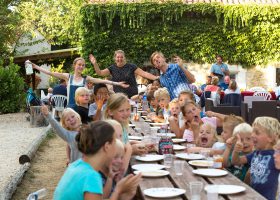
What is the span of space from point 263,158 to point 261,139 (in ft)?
→ 0.61

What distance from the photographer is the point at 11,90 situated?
59.5ft

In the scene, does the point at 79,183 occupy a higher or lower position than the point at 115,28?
lower

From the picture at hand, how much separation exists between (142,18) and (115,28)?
1.15 m

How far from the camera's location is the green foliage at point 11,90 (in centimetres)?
1794

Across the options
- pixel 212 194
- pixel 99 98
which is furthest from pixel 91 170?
pixel 99 98

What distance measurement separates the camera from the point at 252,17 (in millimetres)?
20562

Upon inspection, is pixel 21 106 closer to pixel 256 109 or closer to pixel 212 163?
pixel 256 109

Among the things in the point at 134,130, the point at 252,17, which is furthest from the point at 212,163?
the point at 252,17

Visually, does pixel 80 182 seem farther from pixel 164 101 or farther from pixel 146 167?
pixel 164 101

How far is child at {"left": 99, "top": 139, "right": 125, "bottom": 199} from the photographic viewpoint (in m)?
3.73

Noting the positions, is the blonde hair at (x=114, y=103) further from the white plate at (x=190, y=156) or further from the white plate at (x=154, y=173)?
the white plate at (x=154, y=173)

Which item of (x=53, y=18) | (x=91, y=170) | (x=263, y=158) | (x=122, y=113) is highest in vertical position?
(x=53, y=18)

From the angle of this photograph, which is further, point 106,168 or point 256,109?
point 256,109

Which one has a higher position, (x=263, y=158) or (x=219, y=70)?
(x=219, y=70)
